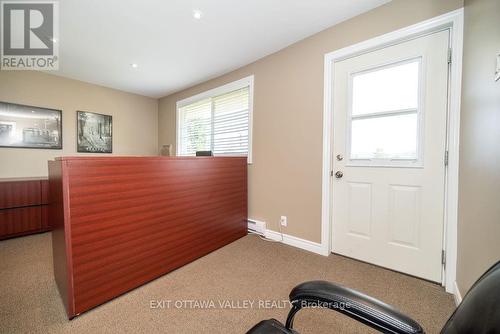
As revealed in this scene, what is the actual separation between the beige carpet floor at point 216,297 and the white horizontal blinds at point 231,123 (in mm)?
1626

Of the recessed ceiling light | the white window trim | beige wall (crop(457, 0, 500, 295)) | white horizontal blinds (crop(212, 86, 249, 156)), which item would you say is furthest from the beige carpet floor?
the recessed ceiling light

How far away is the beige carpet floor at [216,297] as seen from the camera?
1266mm

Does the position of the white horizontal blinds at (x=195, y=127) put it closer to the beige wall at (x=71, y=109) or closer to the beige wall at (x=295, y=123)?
the beige wall at (x=71, y=109)

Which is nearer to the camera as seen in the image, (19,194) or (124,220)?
(124,220)

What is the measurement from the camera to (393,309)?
0.63 meters

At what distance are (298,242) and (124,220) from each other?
1.81m

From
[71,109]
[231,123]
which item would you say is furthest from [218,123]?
[71,109]

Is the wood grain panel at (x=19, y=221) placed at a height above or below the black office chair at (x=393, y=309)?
below

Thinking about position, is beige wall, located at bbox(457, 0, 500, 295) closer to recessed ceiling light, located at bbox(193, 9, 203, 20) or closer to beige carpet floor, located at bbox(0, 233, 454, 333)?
beige carpet floor, located at bbox(0, 233, 454, 333)

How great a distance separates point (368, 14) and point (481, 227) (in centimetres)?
194

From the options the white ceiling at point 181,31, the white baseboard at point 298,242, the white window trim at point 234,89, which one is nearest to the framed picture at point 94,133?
the white ceiling at point 181,31

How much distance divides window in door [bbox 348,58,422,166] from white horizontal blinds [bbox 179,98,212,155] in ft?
7.70

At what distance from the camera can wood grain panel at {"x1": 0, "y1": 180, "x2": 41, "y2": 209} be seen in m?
2.52

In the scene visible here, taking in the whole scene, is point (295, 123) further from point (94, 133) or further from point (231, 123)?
point (94, 133)
